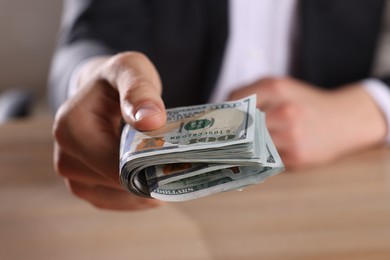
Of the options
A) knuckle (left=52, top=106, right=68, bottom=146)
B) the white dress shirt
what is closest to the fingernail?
knuckle (left=52, top=106, right=68, bottom=146)

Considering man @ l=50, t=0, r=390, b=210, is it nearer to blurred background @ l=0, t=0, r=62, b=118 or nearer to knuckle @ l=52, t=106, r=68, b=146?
knuckle @ l=52, t=106, r=68, b=146

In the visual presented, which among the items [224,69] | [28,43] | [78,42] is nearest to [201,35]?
[224,69]

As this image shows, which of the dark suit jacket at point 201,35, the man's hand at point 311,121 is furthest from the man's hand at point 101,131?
the dark suit jacket at point 201,35

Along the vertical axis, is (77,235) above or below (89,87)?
below

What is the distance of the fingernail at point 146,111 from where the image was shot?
0.50 m

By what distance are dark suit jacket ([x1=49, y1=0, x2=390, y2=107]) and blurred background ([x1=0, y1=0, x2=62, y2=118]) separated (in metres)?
0.80

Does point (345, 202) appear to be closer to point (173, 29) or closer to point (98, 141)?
point (98, 141)

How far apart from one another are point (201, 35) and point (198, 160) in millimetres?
663

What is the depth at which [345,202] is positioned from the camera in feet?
2.24

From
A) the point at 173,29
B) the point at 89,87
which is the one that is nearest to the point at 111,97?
the point at 89,87

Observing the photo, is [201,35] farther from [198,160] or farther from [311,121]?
[198,160]

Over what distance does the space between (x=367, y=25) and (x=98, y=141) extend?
68 cm

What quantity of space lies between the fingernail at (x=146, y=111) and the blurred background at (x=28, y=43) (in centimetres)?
135

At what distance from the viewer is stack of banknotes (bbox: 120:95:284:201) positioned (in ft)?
1.45
